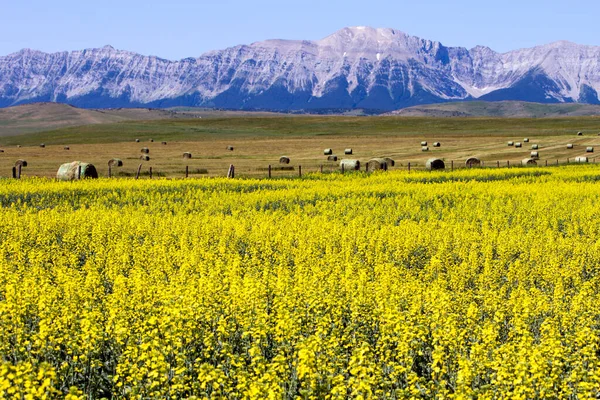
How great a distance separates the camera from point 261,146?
364 ft

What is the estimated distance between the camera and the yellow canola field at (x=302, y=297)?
Result: 9180 millimetres

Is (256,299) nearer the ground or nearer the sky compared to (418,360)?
nearer the sky

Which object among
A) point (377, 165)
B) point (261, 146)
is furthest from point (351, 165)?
point (261, 146)

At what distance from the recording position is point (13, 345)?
11.4 metres

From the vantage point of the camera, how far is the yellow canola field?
30.1ft

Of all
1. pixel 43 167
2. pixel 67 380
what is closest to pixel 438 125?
pixel 43 167

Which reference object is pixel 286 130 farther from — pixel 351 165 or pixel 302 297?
pixel 302 297

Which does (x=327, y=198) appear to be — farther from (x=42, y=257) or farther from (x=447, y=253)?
(x=42, y=257)

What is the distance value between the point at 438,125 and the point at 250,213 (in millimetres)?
157125

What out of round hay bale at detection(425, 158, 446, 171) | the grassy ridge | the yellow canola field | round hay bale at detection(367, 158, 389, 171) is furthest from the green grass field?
the yellow canola field

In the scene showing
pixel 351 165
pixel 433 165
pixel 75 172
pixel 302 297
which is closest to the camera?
pixel 302 297

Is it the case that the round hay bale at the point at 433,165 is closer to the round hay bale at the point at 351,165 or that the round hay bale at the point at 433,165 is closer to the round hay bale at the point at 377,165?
the round hay bale at the point at 377,165

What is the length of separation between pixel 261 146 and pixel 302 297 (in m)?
98.5

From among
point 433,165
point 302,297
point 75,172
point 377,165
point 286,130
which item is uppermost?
point 286,130
